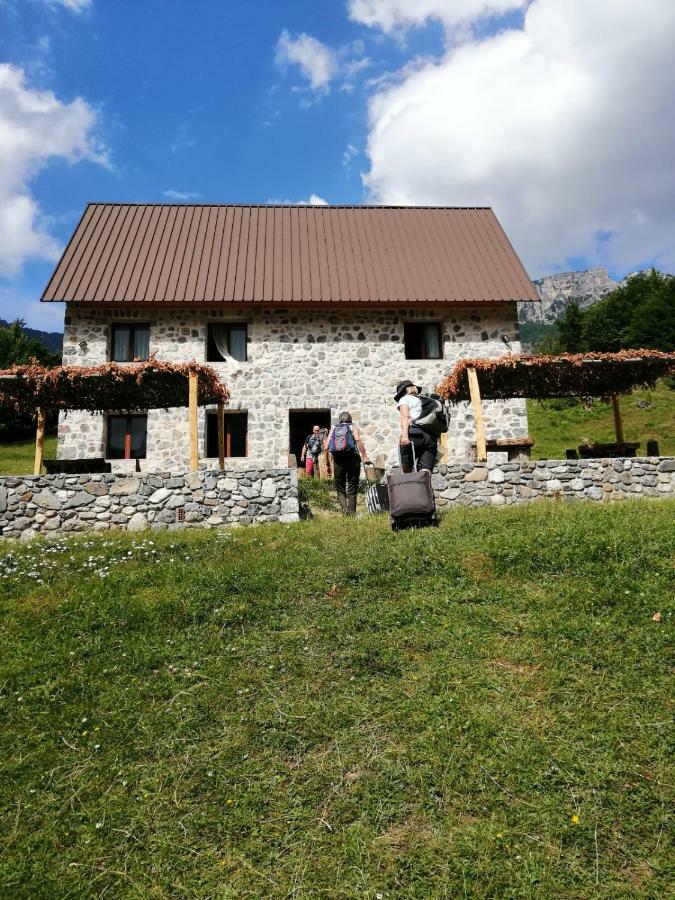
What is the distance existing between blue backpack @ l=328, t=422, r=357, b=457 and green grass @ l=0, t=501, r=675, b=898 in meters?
2.70

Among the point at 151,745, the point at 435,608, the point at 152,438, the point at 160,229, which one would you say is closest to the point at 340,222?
the point at 160,229

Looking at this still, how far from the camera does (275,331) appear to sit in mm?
14898

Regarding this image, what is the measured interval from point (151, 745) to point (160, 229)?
53.0ft

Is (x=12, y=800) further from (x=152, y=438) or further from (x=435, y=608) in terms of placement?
(x=152, y=438)

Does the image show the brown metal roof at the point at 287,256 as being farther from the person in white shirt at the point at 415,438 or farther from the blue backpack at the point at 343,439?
the person in white shirt at the point at 415,438

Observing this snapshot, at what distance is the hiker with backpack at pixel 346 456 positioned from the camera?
8133 millimetres

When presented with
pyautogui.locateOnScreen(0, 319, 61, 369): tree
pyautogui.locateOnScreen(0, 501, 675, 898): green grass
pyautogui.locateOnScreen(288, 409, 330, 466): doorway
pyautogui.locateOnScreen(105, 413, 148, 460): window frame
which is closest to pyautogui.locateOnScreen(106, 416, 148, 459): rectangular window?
pyautogui.locateOnScreen(105, 413, 148, 460): window frame

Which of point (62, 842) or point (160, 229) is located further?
point (160, 229)

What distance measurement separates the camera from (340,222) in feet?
57.8

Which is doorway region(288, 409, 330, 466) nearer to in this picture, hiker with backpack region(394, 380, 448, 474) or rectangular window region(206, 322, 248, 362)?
rectangular window region(206, 322, 248, 362)

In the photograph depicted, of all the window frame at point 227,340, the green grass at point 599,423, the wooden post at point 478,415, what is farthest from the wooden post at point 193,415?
the green grass at point 599,423

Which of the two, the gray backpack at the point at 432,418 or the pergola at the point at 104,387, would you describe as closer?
the gray backpack at the point at 432,418

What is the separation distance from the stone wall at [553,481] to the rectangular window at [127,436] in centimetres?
837

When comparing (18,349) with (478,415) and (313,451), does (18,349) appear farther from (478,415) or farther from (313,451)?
(478,415)
